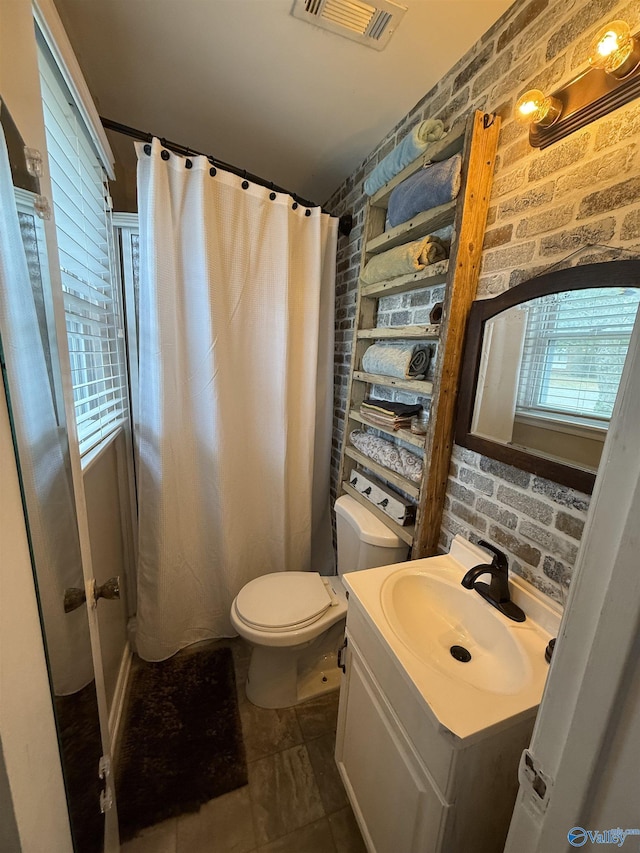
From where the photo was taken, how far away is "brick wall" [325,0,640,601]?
76 cm

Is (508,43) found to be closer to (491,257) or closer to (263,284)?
(491,257)

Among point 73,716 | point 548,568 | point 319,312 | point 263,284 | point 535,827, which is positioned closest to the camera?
point 535,827

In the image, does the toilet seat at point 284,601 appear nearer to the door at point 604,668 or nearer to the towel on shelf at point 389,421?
the towel on shelf at point 389,421

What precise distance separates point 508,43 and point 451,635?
1.78 m

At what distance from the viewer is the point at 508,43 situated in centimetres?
99

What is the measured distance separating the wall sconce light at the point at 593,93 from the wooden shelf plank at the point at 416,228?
26 centimetres

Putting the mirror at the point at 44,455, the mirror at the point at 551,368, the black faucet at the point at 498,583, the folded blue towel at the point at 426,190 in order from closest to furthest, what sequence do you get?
1. the mirror at the point at 44,455
2. the mirror at the point at 551,368
3. the black faucet at the point at 498,583
4. the folded blue towel at the point at 426,190

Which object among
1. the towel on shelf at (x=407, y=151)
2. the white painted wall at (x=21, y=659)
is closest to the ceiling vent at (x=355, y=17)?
the towel on shelf at (x=407, y=151)

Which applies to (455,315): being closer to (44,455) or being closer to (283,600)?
(44,455)

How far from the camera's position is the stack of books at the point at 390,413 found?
1.39 m

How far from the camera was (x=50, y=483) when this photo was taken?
2.03ft

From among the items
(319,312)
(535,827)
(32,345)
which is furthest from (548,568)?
(319,312)

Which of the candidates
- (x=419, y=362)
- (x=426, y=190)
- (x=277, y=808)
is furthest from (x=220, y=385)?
(x=277, y=808)

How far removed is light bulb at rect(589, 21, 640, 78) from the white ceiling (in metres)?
0.48
